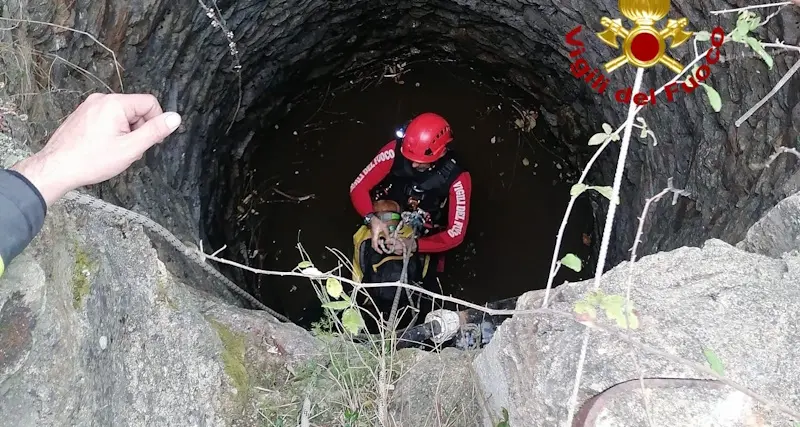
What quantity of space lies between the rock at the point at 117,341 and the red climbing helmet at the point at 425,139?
1.81 meters

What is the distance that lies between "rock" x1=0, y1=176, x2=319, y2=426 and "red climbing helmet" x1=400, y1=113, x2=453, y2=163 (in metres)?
1.81

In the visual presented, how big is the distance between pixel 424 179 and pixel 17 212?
289 cm

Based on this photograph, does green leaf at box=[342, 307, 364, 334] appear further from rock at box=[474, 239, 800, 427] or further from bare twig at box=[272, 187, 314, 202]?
bare twig at box=[272, 187, 314, 202]

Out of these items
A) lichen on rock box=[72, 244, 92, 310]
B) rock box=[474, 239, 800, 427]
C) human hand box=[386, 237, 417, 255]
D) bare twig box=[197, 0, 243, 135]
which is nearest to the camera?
rock box=[474, 239, 800, 427]

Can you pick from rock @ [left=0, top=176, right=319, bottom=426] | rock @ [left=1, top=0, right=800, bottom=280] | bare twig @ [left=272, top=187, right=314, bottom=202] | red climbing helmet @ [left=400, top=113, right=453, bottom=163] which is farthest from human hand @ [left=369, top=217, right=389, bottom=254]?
rock @ [left=0, top=176, right=319, bottom=426]

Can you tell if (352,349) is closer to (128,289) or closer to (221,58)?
(128,289)

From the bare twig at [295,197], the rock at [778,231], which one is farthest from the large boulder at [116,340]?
the bare twig at [295,197]

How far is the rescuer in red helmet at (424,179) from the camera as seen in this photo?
3871 millimetres

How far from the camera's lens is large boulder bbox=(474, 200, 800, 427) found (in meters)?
1.46

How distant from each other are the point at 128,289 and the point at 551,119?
3.63 m

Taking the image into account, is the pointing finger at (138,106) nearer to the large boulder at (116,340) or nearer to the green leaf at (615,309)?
the large boulder at (116,340)

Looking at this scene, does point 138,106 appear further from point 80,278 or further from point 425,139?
point 425,139

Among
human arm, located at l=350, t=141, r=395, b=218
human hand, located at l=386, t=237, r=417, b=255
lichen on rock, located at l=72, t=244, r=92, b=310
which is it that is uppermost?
human arm, located at l=350, t=141, r=395, b=218

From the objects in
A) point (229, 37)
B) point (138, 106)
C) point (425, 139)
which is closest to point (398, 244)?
point (425, 139)
